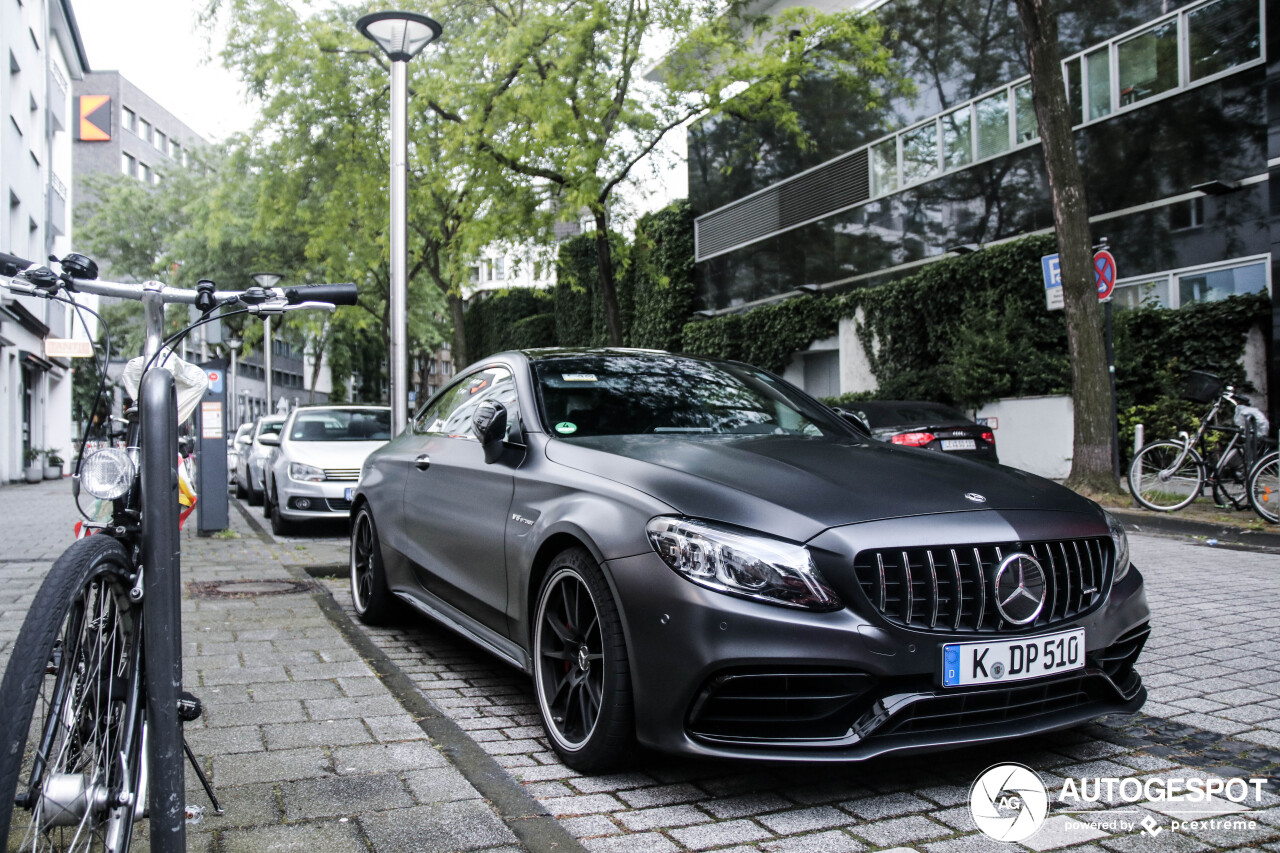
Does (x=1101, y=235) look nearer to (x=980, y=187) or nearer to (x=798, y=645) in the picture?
(x=980, y=187)

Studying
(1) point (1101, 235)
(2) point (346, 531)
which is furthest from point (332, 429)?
(1) point (1101, 235)

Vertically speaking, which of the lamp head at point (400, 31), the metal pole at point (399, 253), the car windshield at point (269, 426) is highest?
the lamp head at point (400, 31)

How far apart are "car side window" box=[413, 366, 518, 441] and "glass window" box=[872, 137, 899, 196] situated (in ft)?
52.4

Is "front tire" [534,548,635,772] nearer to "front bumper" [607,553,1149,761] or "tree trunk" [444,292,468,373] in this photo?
"front bumper" [607,553,1149,761]

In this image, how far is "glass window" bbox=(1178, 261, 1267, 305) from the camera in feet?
44.5

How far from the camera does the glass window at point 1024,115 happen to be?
1675cm

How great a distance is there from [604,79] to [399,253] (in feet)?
24.7

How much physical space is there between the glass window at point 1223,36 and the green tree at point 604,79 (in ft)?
14.2

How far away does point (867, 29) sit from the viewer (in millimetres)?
16609

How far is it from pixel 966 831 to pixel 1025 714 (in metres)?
0.42

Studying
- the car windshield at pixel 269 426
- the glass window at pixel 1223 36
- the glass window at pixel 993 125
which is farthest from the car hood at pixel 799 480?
the glass window at pixel 993 125

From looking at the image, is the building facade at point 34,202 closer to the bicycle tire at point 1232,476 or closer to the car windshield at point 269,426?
the car windshield at point 269,426

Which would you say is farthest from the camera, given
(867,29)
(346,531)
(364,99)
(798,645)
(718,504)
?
(364,99)

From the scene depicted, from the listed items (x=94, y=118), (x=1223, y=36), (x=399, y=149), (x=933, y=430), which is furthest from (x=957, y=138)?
(x=94, y=118)
